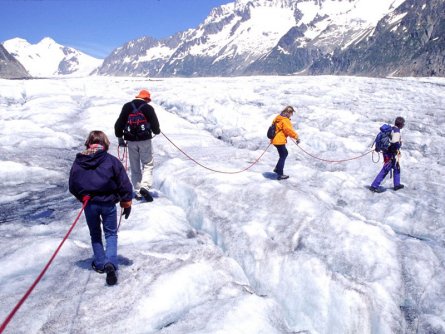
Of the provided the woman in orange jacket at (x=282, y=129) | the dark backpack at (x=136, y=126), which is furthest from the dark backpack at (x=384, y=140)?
the dark backpack at (x=136, y=126)

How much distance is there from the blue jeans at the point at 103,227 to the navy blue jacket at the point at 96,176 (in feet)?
0.42

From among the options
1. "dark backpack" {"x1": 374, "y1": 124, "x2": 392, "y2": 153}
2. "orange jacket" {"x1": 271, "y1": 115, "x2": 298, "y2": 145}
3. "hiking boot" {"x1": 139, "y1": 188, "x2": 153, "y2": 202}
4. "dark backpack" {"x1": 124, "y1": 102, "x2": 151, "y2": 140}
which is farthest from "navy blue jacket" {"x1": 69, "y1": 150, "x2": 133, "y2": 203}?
"dark backpack" {"x1": 374, "y1": 124, "x2": 392, "y2": 153}

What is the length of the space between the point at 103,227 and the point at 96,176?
35.2 inches

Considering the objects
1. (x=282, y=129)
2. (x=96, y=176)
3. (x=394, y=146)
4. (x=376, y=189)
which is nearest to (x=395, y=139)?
(x=394, y=146)

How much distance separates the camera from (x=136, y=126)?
8383 millimetres

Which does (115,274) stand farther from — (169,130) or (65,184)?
(169,130)

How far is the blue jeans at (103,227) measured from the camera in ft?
18.4

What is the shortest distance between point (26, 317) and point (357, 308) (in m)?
4.99

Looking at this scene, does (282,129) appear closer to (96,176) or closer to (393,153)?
(393,153)

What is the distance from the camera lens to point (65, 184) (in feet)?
34.6

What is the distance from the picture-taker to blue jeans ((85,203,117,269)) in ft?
18.4

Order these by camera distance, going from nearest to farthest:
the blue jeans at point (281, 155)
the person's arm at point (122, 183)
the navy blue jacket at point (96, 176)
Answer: the navy blue jacket at point (96, 176)
the person's arm at point (122, 183)
the blue jeans at point (281, 155)

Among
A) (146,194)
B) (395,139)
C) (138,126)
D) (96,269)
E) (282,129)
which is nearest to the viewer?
(96,269)

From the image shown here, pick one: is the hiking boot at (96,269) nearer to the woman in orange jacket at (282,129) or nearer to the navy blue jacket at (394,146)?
the woman in orange jacket at (282,129)
